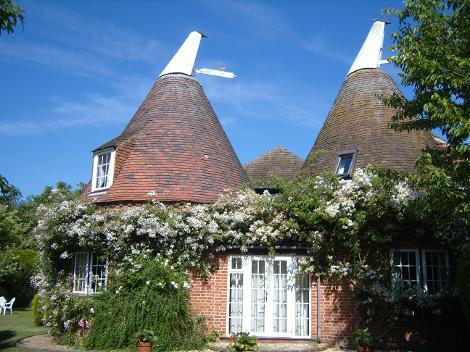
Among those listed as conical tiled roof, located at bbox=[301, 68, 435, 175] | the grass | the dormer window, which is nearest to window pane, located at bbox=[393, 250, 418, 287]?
conical tiled roof, located at bbox=[301, 68, 435, 175]

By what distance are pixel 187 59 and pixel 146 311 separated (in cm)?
1149

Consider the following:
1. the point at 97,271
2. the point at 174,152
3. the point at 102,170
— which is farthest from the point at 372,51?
the point at 97,271

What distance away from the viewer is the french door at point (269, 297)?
13484 millimetres

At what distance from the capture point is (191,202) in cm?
1543

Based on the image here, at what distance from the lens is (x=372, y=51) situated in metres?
20.0

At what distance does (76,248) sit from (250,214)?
550 cm

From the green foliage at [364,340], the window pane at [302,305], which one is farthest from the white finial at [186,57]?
the green foliage at [364,340]

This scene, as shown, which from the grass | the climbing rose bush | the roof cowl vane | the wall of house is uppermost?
the roof cowl vane

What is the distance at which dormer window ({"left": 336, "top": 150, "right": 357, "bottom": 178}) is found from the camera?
16.3 metres

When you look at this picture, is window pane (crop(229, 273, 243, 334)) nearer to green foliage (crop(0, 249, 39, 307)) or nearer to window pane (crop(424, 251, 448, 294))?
window pane (crop(424, 251, 448, 294))

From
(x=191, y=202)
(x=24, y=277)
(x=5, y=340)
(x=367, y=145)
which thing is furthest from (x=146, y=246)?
(x=24, y=277)

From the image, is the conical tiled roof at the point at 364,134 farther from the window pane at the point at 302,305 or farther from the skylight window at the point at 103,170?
the skylight window at the point at 103,170

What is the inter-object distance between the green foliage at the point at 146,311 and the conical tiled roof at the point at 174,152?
114 inches

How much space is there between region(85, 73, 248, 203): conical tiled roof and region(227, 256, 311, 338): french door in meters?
2.99
